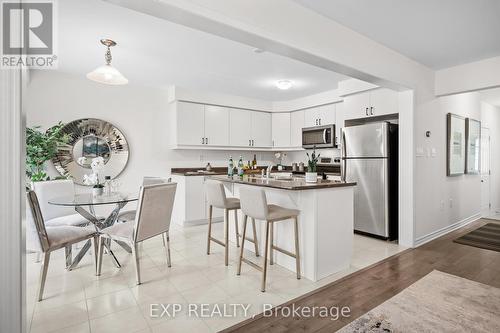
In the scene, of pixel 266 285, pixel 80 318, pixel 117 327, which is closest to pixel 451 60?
pixel 266 285

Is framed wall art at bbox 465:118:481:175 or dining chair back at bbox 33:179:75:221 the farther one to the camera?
framed wall art at bbox 465:118:481:175

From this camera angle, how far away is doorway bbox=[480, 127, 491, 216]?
5391mm

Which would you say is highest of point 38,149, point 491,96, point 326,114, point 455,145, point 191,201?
point 491,96

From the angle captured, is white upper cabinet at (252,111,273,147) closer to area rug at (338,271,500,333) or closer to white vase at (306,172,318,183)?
white vase at (306,172,318,183)

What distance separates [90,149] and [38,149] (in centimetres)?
84

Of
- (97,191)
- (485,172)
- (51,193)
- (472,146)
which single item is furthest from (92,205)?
A: (485,172)

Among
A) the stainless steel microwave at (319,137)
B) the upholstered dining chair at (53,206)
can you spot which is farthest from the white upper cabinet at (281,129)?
the upholstered dining chair at (53,206)

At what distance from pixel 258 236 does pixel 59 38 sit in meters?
3.11

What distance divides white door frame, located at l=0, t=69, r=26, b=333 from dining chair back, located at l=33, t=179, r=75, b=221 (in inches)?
93.3

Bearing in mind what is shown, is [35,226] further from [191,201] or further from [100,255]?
[191,201]

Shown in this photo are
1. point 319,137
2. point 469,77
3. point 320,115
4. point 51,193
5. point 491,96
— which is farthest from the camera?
point 320,115

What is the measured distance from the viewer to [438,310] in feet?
6.56

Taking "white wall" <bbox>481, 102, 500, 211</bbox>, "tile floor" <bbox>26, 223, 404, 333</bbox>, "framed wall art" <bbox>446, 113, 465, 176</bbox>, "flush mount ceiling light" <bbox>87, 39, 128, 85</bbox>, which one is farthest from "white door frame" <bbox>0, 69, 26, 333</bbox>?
"white wall" <bbox>481, 102, 500, 211</bbox>

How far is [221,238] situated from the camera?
3.77 m
